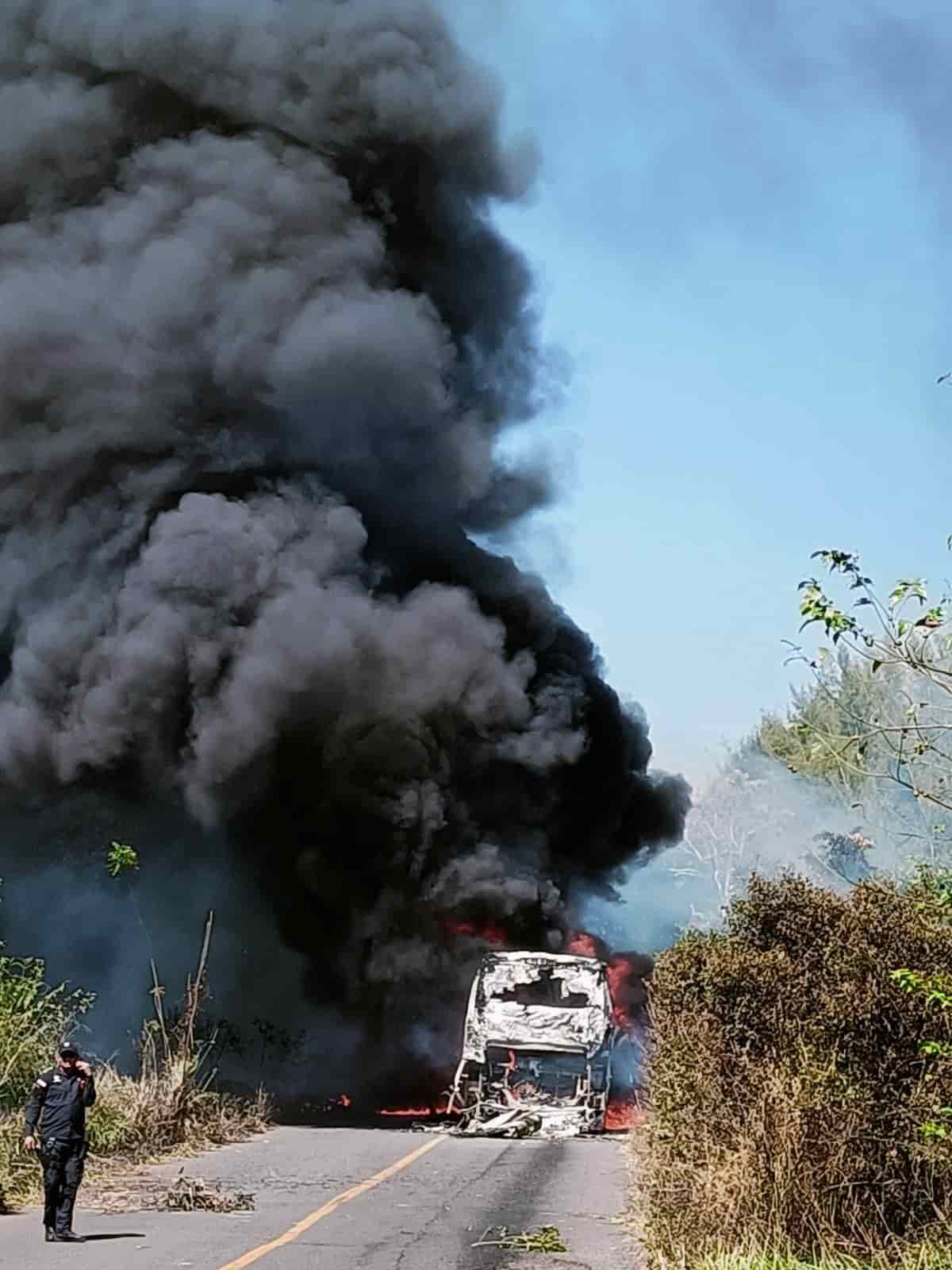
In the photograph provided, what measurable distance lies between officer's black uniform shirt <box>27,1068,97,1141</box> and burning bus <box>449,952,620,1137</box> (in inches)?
457

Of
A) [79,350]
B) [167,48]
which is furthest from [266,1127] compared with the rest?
[167,48]

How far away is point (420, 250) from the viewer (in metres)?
35.6

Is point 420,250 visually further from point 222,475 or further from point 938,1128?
A: point 938,1128

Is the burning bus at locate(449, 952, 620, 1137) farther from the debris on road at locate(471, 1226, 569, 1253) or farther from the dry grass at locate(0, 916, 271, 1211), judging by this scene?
the debris on road at locate(471, 1226, 569, 1253)

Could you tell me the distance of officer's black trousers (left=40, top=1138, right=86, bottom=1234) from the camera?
11.9 m

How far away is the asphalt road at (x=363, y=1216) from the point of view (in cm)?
1107

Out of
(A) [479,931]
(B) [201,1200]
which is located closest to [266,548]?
(A) [479,931]

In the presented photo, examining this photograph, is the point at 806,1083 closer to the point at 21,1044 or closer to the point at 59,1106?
the point at 59,1106

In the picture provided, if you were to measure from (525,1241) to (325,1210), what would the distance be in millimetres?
2516

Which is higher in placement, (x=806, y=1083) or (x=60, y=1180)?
(x=806, y=1083)

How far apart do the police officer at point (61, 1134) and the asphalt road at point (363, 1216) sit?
248 mm

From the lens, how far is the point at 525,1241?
39.1 feet

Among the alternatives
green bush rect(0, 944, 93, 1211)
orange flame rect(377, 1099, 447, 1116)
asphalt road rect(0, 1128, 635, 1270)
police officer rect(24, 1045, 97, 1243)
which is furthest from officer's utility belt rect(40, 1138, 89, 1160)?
orange flame rect(377, 1099, 447, 1116)

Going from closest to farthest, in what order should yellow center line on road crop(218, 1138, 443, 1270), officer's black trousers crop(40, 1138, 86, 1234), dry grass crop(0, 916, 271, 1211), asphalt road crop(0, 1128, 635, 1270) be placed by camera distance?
yellow center line on road crop(218, 1138, 443, 1270), asphalt road crop(0, 1128, 635, 1270), officer's black trousers crop(40, 1138, 86, 1234), dry grass crop(0, 916, 271, 1211)
